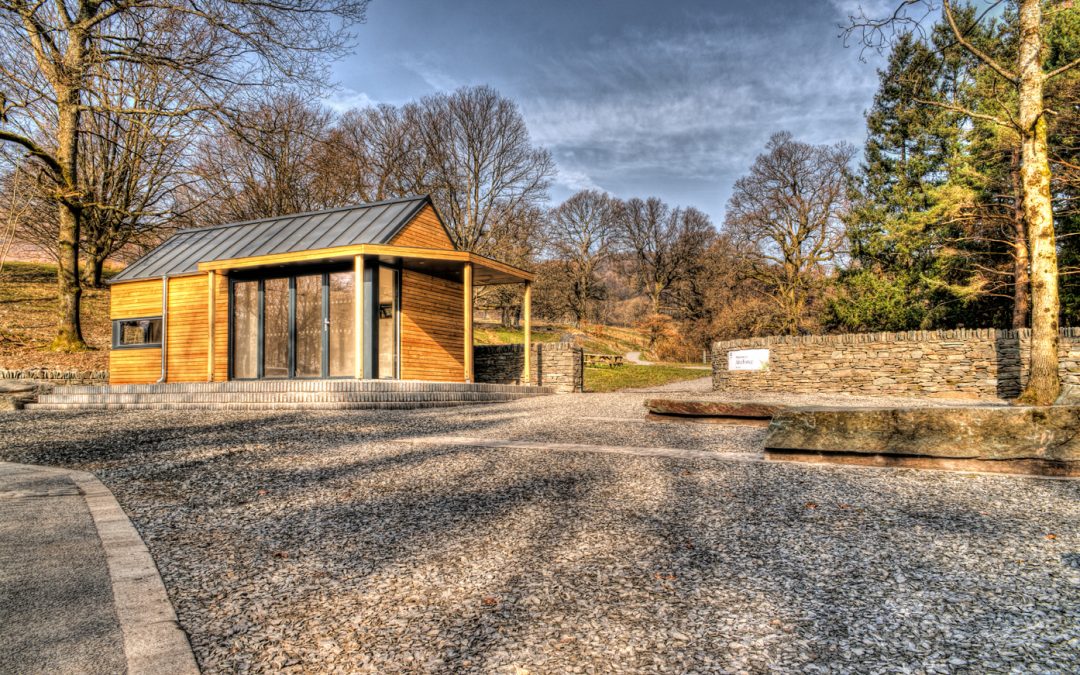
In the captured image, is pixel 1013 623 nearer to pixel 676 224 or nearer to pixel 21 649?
pixel 21 649

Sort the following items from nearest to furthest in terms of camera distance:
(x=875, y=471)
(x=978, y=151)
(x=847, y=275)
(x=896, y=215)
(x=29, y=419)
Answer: (x=875, y=471), (x=29, y=419), (x=978, y=151), (x=896, y=215), (x=847, y=275)

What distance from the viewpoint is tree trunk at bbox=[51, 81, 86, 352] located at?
12438 millimetres

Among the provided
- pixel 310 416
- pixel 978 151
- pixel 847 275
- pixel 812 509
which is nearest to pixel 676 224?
pixel 847 275

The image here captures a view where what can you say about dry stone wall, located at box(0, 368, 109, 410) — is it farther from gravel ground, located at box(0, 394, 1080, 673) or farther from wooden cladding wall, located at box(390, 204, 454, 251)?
wooden cladding wall, located at box(390, 204, 454, 251)

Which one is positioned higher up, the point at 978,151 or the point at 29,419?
the point at 978,151

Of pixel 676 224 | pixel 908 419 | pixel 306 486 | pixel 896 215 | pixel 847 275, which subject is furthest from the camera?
pixel 676 224

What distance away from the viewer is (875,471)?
4.59 metres

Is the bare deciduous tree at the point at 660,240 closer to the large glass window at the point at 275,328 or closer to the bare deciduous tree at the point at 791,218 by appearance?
the bare deciduous tree at the point at 791,218

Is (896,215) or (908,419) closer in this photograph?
(908,419)

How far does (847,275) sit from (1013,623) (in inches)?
909

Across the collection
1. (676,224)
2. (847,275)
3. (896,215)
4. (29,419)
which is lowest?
(29,419)

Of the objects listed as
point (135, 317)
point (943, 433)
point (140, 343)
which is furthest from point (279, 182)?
point (943, 433)

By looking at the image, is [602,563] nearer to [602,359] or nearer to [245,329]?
[245,329]

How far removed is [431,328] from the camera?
43.2ft
